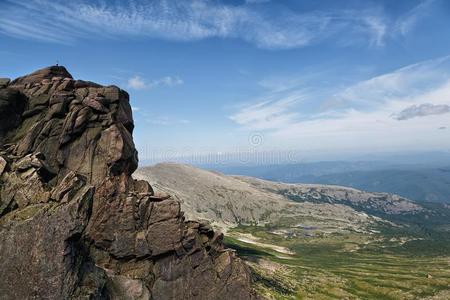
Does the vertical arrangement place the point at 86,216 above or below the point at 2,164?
below

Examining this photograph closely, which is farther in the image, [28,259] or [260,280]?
[260,280]

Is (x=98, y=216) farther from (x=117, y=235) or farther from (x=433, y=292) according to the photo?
(x=433, y=292)

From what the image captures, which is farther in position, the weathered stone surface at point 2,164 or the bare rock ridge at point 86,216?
the weathered stone surface at point 2,164

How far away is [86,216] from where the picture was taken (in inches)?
1635

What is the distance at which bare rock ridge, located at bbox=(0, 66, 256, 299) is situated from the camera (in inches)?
1468

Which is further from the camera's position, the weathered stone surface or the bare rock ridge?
the weathered stone surface

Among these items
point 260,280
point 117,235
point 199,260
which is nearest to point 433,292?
point 260,280

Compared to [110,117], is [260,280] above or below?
below

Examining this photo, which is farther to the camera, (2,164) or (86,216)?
(2,164)

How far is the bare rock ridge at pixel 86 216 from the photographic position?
3728cm

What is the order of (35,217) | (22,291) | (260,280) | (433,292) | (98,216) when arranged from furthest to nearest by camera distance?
(433,292), (260,280), (98,216), (35,217), (22,291)

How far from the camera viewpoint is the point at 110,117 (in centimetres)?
5547

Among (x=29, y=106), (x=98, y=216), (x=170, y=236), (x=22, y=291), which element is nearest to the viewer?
(x=22, y=291)

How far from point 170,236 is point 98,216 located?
31.0 ft
